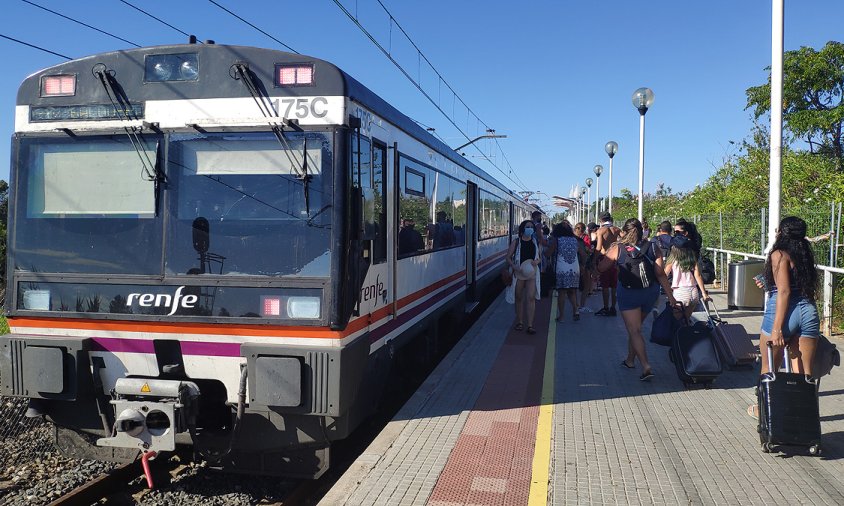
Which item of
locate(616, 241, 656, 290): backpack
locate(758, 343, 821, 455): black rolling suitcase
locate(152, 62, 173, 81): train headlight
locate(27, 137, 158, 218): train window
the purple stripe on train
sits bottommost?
locate(758, 343, 821, 455): black rolling suitcase

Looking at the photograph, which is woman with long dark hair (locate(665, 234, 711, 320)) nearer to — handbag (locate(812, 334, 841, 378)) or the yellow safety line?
the yellow safety line

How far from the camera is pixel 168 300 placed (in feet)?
14.9

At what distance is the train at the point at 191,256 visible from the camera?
4.43 m

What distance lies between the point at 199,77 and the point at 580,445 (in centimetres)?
386

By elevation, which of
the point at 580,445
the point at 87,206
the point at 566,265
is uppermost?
the point at 87,206

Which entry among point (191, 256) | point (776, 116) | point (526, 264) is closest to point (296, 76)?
point (191, 256)

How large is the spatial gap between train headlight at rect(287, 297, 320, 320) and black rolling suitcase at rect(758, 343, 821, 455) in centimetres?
332

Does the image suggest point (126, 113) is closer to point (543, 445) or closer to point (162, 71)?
point (162, 71)

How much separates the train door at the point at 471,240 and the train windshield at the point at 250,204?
6.82m

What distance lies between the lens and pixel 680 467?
469 centimetres

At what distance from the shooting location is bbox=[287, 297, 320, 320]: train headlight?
14.5 ft

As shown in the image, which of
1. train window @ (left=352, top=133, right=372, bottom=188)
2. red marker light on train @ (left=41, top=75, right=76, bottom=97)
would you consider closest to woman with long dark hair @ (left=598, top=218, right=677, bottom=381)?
train window @ (left=352, top=133, right=372, bottom=188)

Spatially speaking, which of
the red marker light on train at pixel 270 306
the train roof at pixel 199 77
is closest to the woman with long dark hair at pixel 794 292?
the train roof at pixel 199 77

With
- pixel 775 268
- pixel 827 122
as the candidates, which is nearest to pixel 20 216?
pixel 775 268
